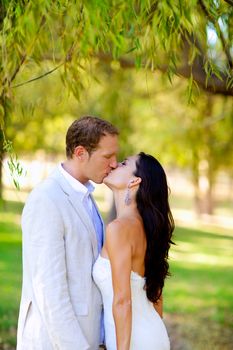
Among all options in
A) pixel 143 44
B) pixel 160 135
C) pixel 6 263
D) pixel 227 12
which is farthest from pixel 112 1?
pixel 6 263

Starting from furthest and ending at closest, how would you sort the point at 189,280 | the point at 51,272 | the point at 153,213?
1. the point at 189,280
2. the point at 153,213
3. the point at 51,272

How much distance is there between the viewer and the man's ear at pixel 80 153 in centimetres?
341

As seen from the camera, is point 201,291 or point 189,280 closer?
point 201,291

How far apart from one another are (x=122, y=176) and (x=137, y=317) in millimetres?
640

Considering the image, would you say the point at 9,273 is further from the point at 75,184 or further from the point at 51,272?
the point at 51,272

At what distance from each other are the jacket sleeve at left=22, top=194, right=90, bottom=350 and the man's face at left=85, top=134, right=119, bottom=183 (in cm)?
29

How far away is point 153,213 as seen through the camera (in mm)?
3410

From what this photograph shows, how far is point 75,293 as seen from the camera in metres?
3.30

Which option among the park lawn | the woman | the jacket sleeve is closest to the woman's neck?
the woman

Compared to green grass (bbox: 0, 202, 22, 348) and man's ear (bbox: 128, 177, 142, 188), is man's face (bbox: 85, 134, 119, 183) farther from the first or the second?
green grass (bbox: 0, 202, 22, 348)

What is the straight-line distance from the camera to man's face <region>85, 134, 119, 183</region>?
11.2ft

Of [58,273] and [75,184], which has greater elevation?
[75,184]

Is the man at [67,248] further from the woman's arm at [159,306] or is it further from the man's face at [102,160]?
the woman's arm at [159,306]

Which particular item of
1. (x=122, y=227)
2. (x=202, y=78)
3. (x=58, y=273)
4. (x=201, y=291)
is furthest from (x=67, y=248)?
(x=201, y=291)
